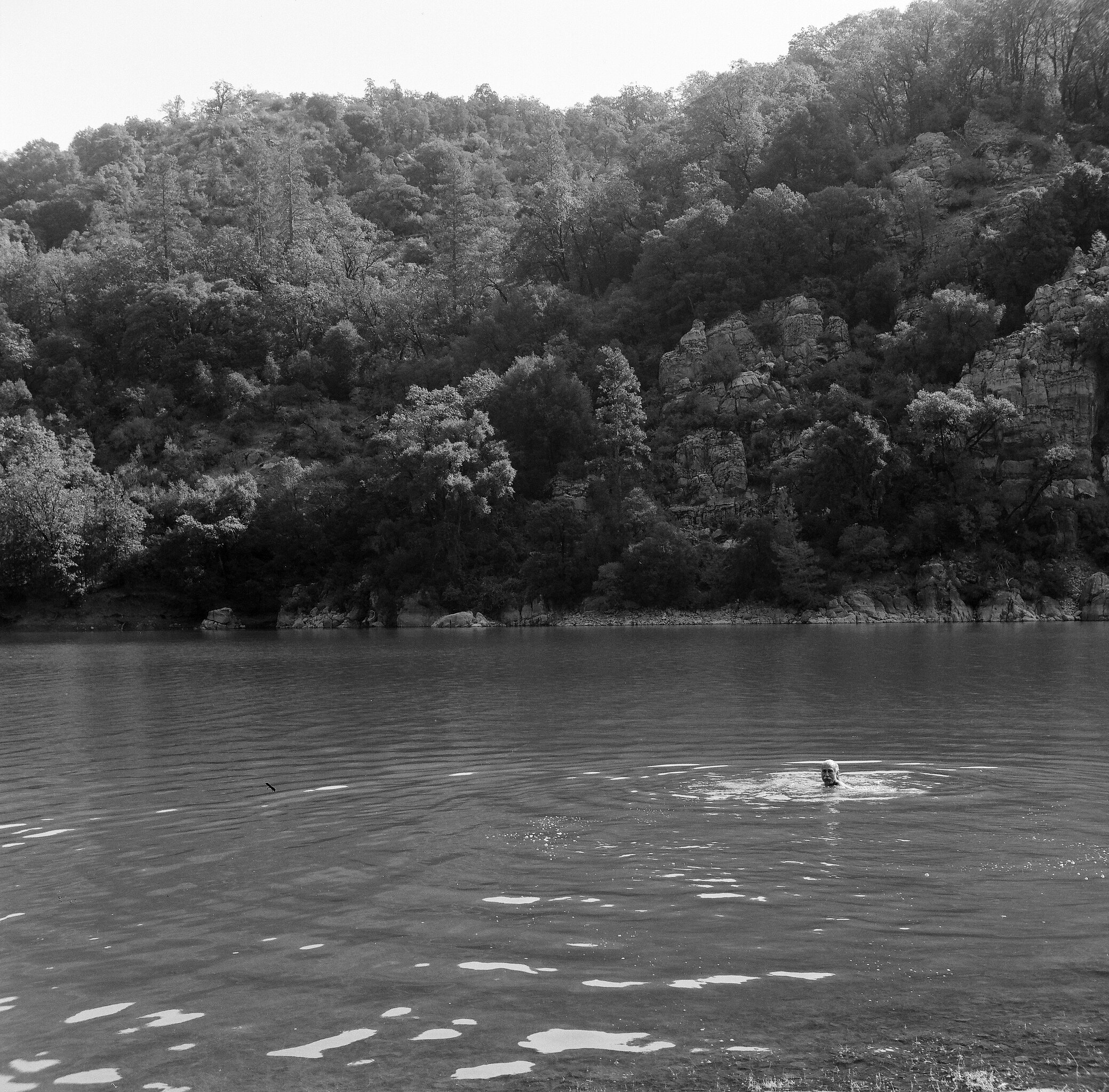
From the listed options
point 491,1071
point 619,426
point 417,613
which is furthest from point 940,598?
point 491,1071

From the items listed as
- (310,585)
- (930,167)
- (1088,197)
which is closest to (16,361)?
(310,585)

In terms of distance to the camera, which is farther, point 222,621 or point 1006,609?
point 222,621

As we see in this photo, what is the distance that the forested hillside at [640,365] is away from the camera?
7512 centimetres

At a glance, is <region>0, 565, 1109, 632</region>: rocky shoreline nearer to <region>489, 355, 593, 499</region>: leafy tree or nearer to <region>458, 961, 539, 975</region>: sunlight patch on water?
<region>489, 355, 593, 499</region>: leafy tree

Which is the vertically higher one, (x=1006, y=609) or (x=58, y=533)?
(x=58, y=533)

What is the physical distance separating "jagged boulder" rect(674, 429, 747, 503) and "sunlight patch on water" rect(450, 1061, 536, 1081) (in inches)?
3004

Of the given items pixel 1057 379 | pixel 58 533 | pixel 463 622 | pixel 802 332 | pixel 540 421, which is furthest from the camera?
pixel 802 332

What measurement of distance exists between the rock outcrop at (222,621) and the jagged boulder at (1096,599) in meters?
60.2

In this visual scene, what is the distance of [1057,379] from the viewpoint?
252 feet

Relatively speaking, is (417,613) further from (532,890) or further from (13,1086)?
(13,1086)

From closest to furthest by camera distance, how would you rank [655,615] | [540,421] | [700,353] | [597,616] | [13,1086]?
[13,1086], [655,615], [597,616], [540,421], [700,353]

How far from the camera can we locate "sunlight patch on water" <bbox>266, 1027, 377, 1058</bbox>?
7.35 meters

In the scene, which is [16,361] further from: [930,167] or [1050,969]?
[1050,969]

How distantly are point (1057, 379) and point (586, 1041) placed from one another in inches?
3143
